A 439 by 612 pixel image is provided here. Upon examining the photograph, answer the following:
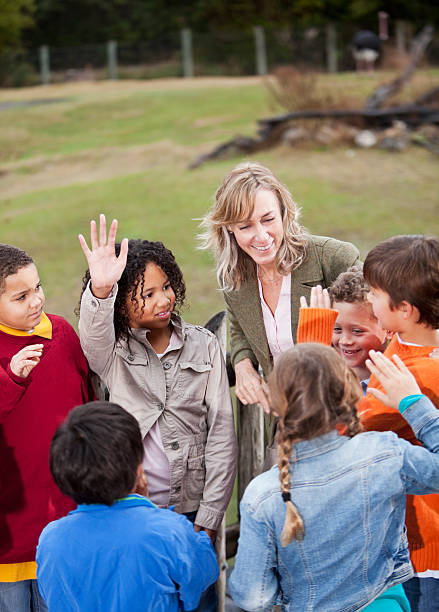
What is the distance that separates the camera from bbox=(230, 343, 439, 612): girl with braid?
1879mm

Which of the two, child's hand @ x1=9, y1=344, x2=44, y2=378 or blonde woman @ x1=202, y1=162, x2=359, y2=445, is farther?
blonde woman @ x1=202, y1=162, x2=359, y2=445

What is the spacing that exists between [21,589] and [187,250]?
8.76m

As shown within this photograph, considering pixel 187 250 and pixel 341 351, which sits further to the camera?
pixel 187 250

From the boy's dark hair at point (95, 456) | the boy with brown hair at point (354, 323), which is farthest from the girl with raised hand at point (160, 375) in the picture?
the boy's dark hair at point (95, 456)

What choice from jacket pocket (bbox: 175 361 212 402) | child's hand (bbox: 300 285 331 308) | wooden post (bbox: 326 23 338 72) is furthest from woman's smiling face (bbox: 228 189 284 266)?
wooden post (bbox: 326 23 338 72)

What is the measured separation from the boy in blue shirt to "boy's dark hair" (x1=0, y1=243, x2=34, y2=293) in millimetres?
783

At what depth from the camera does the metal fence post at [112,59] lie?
3256 cm

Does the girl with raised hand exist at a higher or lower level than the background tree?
lower

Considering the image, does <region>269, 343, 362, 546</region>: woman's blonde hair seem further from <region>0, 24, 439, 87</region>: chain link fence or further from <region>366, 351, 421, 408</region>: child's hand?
<region>0, 24, 439, 87</region>: chain link fence

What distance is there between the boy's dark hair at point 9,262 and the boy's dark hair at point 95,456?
773 mm

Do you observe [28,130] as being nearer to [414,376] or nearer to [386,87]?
[386,87]

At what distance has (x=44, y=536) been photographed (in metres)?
1.99

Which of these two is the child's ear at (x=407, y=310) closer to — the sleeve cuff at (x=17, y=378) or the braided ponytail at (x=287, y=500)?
the braided ponytail at (x=287, y=500)

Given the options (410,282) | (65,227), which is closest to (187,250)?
(65,227)
